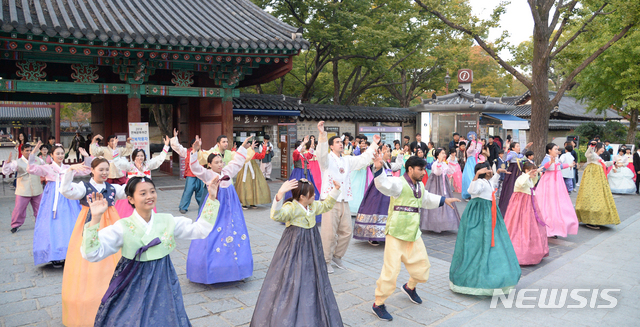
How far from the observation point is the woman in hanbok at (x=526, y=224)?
19.2ft

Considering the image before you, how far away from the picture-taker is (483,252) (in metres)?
4.62

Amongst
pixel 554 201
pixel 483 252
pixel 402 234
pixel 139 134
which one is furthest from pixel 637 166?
pixel 139 134

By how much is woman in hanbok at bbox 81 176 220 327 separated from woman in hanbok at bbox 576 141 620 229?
8.12m

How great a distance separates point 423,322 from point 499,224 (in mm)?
1563

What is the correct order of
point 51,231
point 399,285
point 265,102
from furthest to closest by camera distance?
1. point 265,102
2. point 51,231
3. point 399,285

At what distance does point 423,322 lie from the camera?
3.98 m

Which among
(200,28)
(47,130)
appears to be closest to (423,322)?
(200,28)

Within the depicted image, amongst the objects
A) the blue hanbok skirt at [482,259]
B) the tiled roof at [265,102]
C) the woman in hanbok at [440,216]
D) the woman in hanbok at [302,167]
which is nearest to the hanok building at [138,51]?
the tiled roof at [265,102]

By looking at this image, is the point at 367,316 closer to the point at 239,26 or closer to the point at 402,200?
the point at 402,200

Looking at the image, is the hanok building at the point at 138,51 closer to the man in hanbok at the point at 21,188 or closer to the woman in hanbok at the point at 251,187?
the woman in hanbok at the point at 251,187

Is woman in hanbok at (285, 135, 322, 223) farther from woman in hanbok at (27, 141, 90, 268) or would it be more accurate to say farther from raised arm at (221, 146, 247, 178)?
woman in hanbok at (27, 141, 90, 268)

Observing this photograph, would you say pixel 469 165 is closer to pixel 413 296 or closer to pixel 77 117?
pixel 413 296

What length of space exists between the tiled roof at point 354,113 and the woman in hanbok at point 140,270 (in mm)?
13841

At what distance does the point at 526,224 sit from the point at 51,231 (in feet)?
20.5
